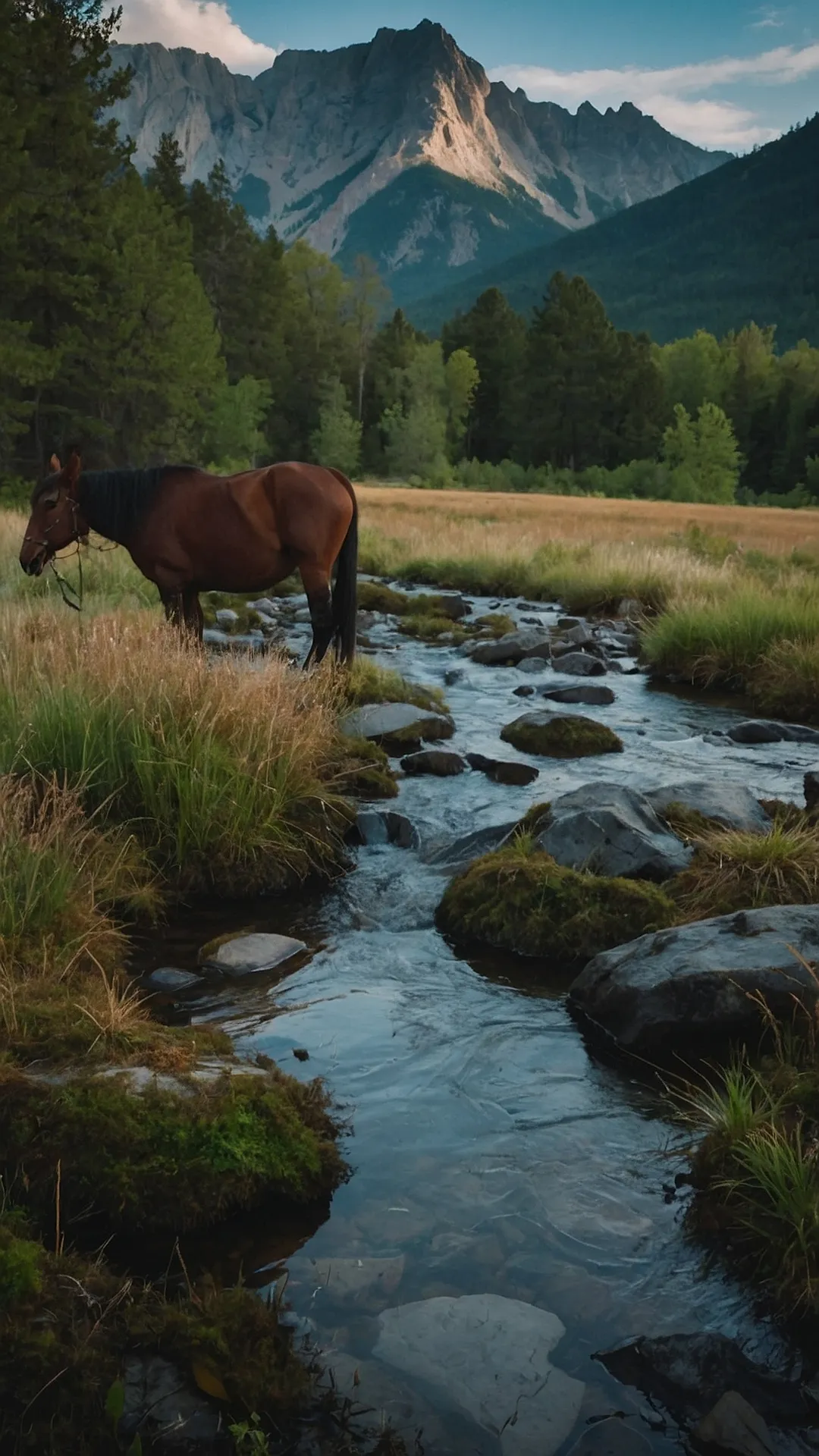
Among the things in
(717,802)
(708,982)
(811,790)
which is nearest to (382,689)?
(717,802)

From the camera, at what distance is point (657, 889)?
5.66m

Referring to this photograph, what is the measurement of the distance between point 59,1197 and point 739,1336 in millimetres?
1879

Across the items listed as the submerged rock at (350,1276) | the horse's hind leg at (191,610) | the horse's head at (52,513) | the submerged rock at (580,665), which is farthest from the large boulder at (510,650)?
the submerged rock at (350,1276)

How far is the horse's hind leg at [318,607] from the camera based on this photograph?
10.1 m

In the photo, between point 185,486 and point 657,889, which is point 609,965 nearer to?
point 657,889

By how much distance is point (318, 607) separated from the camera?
10.3 meters

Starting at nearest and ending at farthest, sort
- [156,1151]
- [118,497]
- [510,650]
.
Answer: [156,1151], [118,497], [510,650]

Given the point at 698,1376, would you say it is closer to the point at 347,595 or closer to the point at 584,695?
the point at 347,595

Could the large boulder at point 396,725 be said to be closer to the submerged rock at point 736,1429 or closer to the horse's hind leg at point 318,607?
the horse's hind leg at point 318,607

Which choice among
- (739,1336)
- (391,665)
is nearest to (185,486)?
(391,665)

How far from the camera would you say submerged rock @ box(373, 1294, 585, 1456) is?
2.66m

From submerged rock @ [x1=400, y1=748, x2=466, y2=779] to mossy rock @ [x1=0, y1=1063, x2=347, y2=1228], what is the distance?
500 centimetres

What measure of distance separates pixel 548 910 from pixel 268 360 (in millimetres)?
71118

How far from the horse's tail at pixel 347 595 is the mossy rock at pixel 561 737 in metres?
1.76
